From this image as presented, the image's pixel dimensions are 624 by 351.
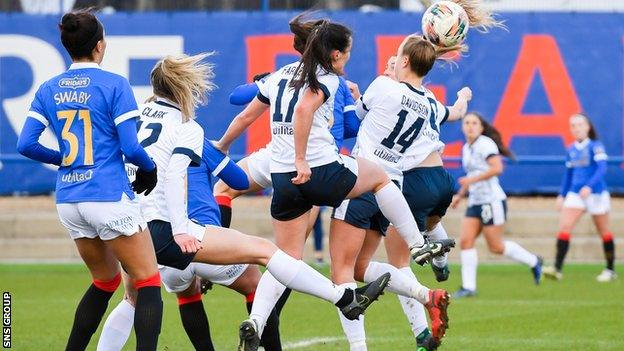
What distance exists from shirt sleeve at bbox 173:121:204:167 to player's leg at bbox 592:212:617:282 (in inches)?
342

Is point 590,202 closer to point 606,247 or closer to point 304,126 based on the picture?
point 606,247

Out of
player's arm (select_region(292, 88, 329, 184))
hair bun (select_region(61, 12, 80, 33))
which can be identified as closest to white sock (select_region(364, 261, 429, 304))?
player's arm (select_region(292, 88, 329, 184))

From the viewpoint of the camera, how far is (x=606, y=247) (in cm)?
1529

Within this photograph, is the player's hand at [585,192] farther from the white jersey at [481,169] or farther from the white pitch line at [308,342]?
the white pitch line at [308,342]

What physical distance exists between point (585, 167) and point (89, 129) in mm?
9661

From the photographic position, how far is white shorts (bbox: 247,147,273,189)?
9.11m

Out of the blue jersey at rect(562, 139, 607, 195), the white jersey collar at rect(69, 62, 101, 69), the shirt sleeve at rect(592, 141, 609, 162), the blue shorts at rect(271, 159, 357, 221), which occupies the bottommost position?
the blue jersey at rect(562, 139, 607, 195)

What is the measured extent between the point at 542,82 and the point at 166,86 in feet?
37.4

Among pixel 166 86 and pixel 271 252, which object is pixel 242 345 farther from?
pixel 166 86

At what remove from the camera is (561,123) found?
1811 cm

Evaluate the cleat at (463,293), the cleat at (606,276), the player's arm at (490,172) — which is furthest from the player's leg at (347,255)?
the cleat at (606,276)

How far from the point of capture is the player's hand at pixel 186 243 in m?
7.30

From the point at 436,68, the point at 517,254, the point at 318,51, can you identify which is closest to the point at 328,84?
the point at 318,51

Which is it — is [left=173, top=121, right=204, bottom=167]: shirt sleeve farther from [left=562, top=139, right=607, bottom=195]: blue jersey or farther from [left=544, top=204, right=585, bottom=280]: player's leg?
[left=562, top=139, right=607, bottom=195]: blue jersey
